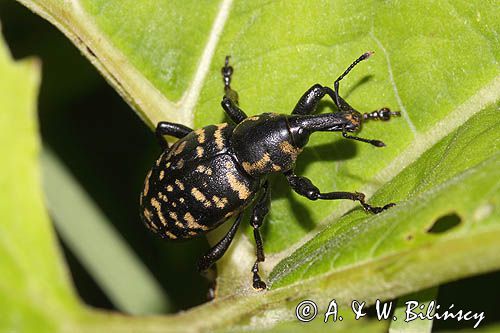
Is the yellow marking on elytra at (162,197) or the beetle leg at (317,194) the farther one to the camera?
the yellow marking on elytra at (162,197)

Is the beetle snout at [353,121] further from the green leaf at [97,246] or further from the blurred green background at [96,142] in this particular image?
the green leaf at [97,246]

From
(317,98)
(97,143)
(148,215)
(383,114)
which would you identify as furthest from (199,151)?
(97,143)

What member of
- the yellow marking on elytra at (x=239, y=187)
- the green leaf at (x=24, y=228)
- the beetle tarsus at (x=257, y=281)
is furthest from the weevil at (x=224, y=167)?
the green leaf at (x=24, y=228)

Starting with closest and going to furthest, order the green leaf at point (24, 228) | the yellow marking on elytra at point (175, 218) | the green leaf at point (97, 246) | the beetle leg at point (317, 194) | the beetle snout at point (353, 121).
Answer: the green leaf at point (24, 228) → the beetle leg at point (317, 194) → the beetle snout at point (353, 121) → the yellow marking on elytra at point (175, 218) → the green leaf at point (97, 246)

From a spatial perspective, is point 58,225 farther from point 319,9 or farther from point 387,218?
point 387,218

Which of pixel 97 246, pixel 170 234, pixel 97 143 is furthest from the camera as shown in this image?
pixel 97 143

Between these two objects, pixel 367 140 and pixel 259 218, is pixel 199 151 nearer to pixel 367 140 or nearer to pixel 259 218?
pixel 259 218

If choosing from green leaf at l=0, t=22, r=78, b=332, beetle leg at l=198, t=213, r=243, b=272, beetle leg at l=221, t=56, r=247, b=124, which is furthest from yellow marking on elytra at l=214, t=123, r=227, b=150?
green leaf at l=0, t=22, r=78, b=332
